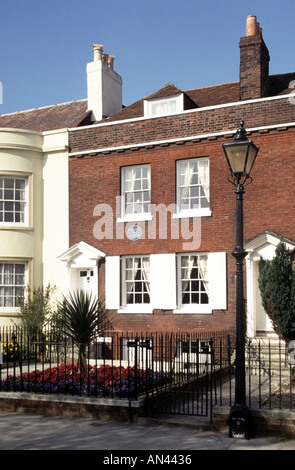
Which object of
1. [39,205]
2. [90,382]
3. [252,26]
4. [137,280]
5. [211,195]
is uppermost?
[252,26]

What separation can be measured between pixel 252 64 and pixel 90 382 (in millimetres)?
11361

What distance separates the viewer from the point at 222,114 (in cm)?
1689

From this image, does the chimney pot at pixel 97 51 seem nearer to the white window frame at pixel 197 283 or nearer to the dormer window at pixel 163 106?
the dormer window at pixel 163 106

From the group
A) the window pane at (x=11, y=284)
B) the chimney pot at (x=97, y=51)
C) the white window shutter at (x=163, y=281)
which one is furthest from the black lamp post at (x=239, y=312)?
the chimney pot at (x=97, y=51)

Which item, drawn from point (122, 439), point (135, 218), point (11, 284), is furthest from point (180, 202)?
point (122, 439)

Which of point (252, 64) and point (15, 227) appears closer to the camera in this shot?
point (252, 64)

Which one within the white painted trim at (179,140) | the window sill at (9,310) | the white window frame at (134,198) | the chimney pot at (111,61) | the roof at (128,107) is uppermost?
the chimney pot at (111,61)

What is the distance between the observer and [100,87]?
21.8 metres

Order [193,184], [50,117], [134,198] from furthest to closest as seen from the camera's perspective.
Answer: [50,117]
[134,198]
[193,184]

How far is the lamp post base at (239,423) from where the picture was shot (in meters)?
8.28

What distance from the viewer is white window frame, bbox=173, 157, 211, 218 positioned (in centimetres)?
1712

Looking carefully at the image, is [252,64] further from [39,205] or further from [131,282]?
[39,205]

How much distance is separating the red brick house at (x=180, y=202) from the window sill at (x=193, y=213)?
3cm

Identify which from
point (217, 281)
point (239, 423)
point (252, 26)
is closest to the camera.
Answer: point (239, 423)
